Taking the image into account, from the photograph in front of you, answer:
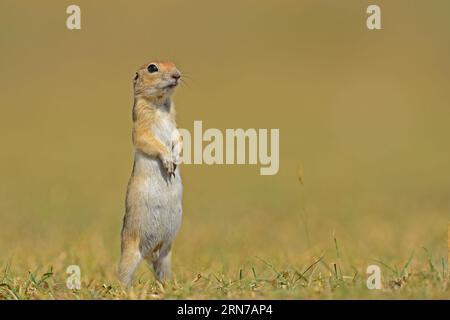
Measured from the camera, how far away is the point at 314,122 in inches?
959

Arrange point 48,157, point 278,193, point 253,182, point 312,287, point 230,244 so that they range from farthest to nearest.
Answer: point 48,157 → point 253,182 → point 278,193 → point 230,244 → point 312,287

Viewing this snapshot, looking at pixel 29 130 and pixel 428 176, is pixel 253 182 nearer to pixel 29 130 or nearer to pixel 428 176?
pixel 428 176

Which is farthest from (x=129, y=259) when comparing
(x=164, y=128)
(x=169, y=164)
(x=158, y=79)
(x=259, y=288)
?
(x=158, y=79)

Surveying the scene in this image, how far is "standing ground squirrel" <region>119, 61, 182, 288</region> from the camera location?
838 centimetres

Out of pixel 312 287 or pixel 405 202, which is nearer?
pixel 312 287

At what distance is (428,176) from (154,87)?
1143cm

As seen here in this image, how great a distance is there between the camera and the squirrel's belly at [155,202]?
8367 mm

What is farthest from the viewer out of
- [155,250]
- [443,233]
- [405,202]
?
[405,202]

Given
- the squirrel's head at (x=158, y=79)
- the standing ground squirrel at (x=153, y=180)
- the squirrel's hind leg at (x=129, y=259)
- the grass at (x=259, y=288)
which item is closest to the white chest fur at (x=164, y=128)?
the standing ground squirrel at (x=153, y=180)

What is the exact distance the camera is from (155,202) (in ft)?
27.5

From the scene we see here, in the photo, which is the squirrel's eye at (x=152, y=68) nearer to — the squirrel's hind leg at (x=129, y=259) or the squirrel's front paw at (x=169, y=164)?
the squirrel's front paw at (x=169, y=164)

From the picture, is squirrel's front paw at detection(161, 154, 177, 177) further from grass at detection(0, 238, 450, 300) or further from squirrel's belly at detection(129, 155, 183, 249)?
grass at detection(0, 238, 450, 300)

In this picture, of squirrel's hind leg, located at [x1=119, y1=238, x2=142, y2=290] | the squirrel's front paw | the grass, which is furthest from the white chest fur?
the grass
